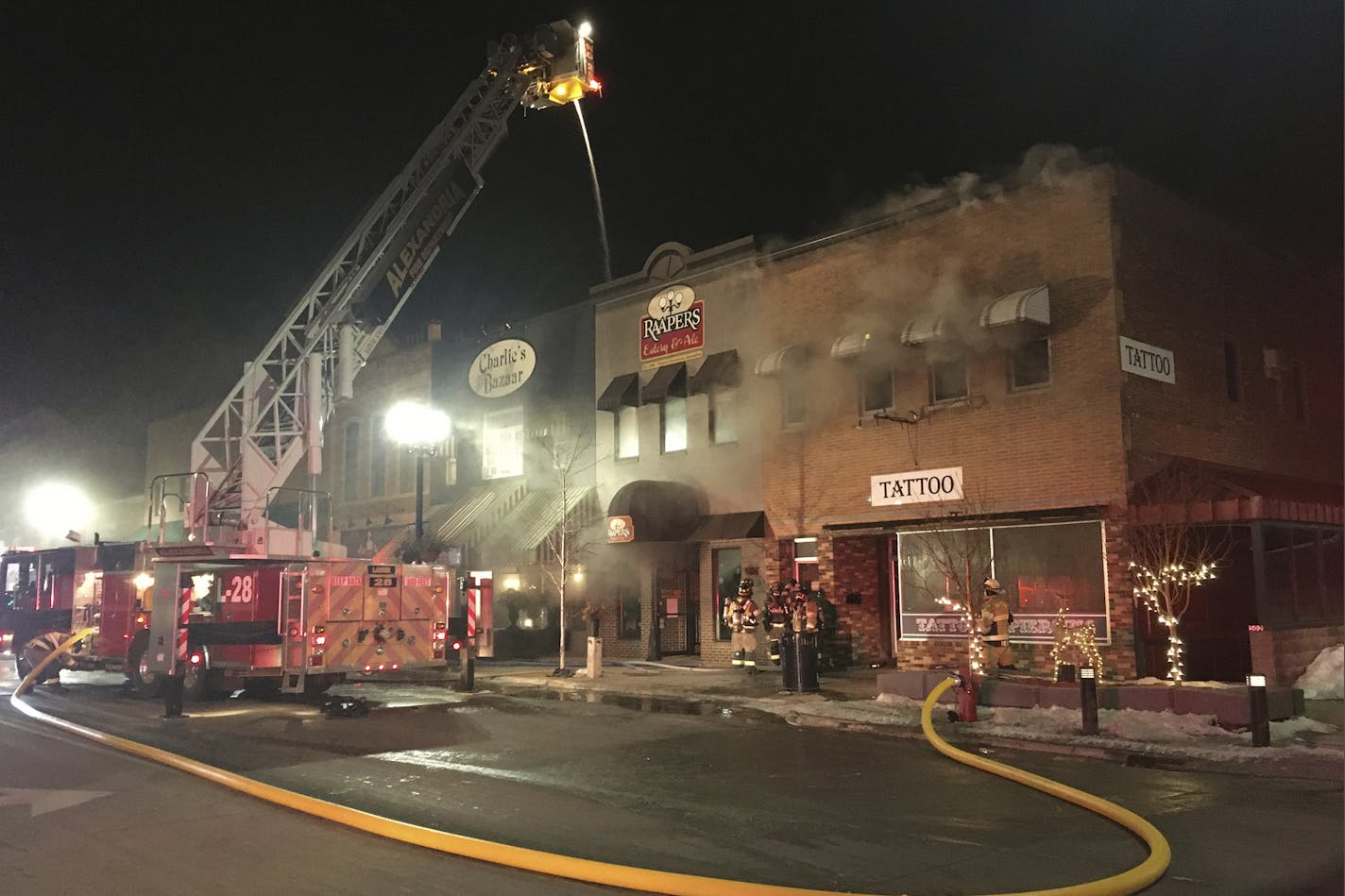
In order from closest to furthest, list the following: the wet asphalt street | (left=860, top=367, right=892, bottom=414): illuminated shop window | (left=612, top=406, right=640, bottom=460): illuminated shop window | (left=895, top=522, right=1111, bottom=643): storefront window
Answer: the wet asphalt street
(left=895, top=522, right=1111, bottom=643): storefront window
(left=860, top=367, right=892, bottom=414): illuminated shop window
(left=612, top=406, right=640, bottom=460): illuminated shop window

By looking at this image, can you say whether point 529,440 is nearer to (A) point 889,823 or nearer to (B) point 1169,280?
(B) point 1169,280

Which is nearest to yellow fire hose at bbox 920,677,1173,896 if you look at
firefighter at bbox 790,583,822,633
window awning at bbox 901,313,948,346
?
firefighter at bbox 790,583,822,633

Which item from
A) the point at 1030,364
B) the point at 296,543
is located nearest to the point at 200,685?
the point at 296,543

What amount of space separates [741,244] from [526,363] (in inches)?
253

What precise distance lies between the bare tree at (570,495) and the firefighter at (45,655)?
814 cm

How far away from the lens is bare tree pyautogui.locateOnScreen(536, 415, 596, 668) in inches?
819

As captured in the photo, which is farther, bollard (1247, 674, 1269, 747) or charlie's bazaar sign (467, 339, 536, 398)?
charlie's bazaar sign (467, 339, 536, 398)

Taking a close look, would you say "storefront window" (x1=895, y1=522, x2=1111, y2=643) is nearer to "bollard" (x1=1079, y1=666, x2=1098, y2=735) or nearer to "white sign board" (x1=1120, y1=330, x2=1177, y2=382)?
"white sign board" (x1=1120, y1=330, x2=1177, y2=382)

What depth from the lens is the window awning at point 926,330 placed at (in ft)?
51.5

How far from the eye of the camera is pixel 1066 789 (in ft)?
25.4

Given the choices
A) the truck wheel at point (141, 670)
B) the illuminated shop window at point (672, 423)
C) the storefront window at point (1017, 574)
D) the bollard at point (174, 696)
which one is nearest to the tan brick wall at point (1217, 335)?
the storefront window at point (1017, 574)

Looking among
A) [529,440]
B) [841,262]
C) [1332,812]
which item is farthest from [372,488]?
[1332,812]

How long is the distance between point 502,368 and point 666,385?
564cm

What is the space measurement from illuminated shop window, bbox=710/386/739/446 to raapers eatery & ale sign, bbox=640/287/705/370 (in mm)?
1005
